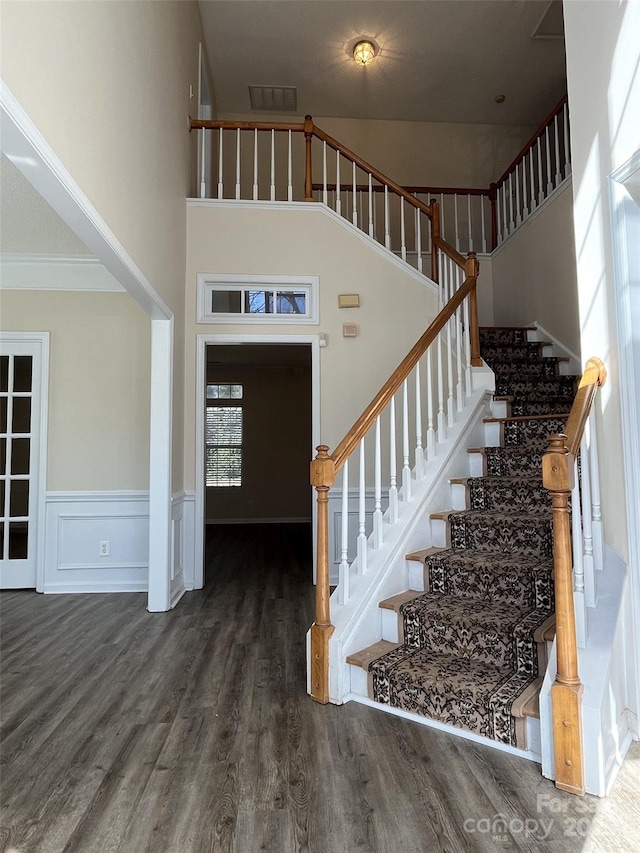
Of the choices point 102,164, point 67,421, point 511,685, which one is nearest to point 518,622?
point 511,685

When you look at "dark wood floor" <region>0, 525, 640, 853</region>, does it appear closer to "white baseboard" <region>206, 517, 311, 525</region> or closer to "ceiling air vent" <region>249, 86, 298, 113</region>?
"white baseboard" <region>206, 517, 311, 525</region>

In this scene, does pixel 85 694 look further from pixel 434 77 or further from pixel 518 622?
pixel 434 77

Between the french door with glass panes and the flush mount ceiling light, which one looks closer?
the french door with glass panes

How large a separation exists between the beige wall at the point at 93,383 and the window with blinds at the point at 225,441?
4.82 metres

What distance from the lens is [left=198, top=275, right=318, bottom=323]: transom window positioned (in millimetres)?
4926

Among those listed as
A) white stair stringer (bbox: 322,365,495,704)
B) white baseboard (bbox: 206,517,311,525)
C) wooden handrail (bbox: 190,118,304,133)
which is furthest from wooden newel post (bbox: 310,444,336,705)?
white baseboard (bbox: 206,517,311,525)

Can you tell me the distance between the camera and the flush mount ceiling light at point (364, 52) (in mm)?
5957

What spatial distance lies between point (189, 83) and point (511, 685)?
5574mm

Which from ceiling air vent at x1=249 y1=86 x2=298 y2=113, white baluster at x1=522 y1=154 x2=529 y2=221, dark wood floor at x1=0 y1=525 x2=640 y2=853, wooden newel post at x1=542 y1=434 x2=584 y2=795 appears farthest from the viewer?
ceiling air vent at x1=249 y1=86 x2=298 y2=113

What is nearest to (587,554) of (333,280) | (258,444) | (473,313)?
(473,313)

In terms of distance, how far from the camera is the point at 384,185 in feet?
17.1

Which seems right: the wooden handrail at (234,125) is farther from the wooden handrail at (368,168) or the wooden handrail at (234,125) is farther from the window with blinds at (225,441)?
the window with blinds at (225,441)

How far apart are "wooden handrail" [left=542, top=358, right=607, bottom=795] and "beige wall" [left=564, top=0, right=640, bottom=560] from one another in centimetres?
57

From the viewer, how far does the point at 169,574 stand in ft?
13.3
